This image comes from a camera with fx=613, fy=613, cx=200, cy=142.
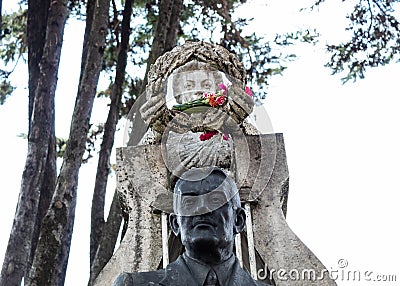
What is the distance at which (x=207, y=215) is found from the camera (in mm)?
2355

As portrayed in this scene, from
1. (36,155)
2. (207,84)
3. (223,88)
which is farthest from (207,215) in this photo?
(36,155)

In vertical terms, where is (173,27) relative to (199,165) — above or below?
above

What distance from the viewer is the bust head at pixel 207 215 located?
2.35 meters

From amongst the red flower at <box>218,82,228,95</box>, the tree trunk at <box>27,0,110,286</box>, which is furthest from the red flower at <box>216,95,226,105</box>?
the tree trunk at <box>27,0,110,286</box>

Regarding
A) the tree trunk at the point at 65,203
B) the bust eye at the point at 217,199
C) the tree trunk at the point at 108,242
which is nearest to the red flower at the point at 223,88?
the bust eye at the point at 217,199

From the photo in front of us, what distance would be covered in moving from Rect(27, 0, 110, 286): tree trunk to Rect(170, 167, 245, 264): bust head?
5.00 meters

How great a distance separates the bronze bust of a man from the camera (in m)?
2.36

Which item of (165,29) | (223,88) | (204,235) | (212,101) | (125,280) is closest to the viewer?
(204,235)

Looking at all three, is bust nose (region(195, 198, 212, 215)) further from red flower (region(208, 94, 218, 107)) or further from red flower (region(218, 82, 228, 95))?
red flower (region(218, 82, 228, 95))

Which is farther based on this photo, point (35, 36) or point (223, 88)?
point (35, 36)

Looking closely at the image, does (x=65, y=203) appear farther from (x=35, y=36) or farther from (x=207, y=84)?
(x=35, y=36)

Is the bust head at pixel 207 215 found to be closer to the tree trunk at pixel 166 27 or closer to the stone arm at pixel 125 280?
the stone arm at pixel 125 280

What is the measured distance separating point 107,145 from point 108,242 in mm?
→ 2669

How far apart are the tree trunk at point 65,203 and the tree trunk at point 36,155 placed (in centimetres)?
43
